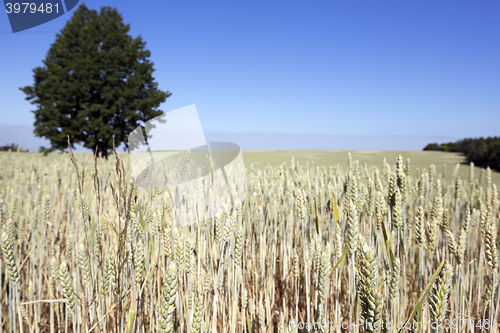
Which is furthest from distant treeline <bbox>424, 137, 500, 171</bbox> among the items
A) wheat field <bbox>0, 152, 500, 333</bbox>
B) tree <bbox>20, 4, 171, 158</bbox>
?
tree <bbox>20, 4, 171, 158</bbox>

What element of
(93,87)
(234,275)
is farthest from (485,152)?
(93,87)

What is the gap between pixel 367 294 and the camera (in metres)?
0.60

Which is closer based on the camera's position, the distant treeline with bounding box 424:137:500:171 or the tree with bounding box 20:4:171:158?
the distant treeline with bounding box 424:137:500:171

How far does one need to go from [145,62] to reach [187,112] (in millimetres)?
18270

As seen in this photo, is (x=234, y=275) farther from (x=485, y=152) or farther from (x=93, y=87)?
(x=93, y=87)

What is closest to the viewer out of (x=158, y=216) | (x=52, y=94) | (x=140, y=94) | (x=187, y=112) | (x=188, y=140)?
(x=158, y=216)

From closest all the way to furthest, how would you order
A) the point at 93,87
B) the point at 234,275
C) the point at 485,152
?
the point at 234,275 → the point at 485,152 → the point at 93,87

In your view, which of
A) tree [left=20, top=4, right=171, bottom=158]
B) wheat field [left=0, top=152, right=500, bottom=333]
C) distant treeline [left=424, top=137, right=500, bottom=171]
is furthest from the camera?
tree [left=20, top=4, right=171, bottom=158]

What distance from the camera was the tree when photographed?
50.3 ft

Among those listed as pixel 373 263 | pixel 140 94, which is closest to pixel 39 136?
pixel 140 94

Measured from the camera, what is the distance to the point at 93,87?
1589 centimetres

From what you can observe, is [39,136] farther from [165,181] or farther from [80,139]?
[165,181]

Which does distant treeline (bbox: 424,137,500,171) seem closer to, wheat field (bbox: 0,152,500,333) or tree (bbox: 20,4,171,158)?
wheat field (bbox: 0,152,500,333)

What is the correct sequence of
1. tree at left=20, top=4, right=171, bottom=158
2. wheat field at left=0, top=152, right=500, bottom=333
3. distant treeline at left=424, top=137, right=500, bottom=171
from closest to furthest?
wheat field at left=0, top=152, right=500, bottom=333 → distant treeline at left=424, top=137, right=500, bottom=171 → tree at left=20, top=4, right=171, bottom=158
